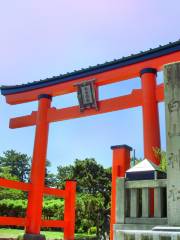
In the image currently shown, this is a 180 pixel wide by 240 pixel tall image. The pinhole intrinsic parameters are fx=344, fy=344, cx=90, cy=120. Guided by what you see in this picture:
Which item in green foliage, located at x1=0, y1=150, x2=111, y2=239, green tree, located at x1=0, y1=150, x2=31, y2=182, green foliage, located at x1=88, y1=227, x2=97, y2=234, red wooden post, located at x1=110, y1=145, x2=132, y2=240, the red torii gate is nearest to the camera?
red wooden post, located at x1=110, y1=145, x2=132, y2=240

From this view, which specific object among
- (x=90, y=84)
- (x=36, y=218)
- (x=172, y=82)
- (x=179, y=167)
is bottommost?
(x=36, y=218)

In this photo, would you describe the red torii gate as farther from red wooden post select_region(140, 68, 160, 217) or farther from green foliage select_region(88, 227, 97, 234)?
green foliage select_region(88, 227, 97, 234)

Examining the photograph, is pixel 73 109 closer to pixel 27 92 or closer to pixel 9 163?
pixel 27 92

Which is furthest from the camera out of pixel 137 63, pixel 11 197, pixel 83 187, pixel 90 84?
pixel 11 197

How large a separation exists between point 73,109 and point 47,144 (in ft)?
5.07

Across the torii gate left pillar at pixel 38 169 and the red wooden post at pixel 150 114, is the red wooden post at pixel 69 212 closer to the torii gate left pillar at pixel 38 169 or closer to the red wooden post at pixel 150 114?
the torii gate left pillar at pixel 38 169

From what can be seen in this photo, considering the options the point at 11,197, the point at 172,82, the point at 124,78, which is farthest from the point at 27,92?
the point at 11,197

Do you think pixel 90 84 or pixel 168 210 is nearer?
pixel 168 210

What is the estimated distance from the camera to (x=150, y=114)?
9.69m

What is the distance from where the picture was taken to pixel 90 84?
11523 mm

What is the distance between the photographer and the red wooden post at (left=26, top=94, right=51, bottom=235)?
11.2m

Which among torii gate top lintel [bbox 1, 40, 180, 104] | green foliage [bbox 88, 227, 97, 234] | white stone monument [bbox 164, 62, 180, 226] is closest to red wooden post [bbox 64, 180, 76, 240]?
torii gate top lintel [bbox 1, 40, 180, 104]

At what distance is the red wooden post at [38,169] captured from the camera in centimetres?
1123

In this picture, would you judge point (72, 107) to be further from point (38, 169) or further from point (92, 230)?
point (92, 230)
